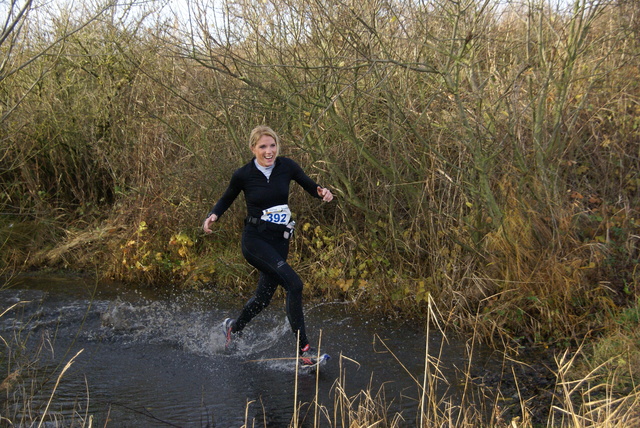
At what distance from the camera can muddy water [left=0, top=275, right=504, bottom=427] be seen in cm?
522

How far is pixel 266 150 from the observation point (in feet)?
19.9

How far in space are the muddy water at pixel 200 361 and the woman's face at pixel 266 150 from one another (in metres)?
1.59

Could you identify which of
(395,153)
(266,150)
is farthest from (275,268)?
(395,153)

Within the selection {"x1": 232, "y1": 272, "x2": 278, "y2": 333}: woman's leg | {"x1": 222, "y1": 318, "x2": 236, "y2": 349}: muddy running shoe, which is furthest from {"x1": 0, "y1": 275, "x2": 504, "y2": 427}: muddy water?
{"x1": 232, "y1": 272, "x2": 278, "y2": 333}: woman's leg

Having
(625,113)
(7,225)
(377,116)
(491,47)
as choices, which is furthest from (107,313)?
(625,113)

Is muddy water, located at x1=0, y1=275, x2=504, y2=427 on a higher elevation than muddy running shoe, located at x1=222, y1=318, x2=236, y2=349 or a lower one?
lower

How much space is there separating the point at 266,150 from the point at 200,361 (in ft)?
6.64

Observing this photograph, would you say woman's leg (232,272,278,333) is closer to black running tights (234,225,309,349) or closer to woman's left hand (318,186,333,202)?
black running tights (234,225,309,349)

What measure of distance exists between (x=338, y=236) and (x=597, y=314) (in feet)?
11.4

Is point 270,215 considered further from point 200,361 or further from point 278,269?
point 200,361

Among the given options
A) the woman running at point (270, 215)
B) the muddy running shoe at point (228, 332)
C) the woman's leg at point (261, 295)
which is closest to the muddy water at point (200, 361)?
the muddy running shoe at point (228, 332)

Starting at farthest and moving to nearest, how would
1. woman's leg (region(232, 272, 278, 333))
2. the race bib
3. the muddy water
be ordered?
woman's leg (region(232, 272, 278, 333)) < the race bib < the muddy water

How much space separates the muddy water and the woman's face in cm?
159

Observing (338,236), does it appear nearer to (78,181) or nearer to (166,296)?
(166,296)
